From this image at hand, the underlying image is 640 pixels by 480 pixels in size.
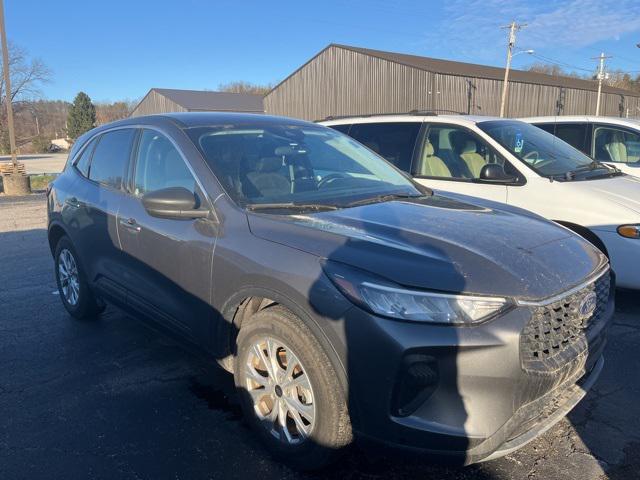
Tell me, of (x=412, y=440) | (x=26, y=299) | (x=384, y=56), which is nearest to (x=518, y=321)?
(x=412, y=440)

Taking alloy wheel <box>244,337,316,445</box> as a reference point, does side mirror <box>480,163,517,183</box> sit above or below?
above

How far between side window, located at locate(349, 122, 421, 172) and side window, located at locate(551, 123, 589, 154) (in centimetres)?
313

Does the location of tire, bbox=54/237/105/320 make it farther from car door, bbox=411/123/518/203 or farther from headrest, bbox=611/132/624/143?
headrest, bbox=611/132/624/143

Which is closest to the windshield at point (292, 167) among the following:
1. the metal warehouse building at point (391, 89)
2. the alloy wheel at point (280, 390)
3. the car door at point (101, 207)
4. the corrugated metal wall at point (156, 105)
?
the alloy wheel at point (280, 390)

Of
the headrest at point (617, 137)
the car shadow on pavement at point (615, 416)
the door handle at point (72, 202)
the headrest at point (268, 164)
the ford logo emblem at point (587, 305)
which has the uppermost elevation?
the headrest at point (617, 137)

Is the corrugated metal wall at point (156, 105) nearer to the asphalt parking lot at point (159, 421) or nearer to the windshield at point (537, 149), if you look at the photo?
the windshield at point (537, 149)

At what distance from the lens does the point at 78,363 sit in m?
3.88

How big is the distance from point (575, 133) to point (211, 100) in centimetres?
5897

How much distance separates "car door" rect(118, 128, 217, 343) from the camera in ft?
9.59

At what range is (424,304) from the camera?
6.90ft

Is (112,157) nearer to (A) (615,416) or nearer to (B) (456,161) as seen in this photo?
(B) (456,161)

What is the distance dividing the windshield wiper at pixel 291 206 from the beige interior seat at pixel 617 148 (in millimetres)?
6146

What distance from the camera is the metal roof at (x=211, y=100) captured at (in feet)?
188

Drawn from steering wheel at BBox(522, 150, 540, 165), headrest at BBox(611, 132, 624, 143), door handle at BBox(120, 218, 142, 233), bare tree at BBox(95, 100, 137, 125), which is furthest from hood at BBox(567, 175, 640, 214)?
bare tree at BBox(95, 100, 137, 125)
